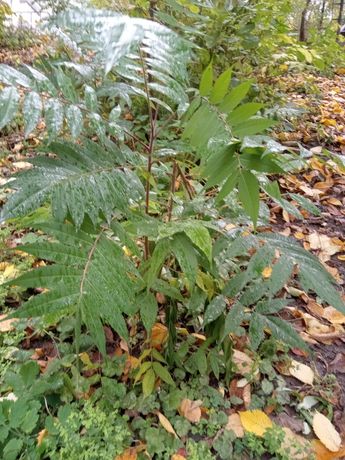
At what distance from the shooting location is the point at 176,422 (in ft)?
4.13

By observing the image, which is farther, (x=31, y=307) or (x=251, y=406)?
(x=251, y=406)

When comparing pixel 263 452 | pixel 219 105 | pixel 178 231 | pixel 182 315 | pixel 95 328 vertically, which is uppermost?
pixel 219 105

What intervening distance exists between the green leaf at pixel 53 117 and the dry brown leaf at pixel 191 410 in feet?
3.11

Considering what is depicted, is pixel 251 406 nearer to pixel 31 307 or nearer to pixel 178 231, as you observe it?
pixel 178 231

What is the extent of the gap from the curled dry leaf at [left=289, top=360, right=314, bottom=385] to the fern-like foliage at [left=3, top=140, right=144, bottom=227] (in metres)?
0.89

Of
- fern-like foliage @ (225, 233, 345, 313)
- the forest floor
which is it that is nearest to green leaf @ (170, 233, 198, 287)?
fern-like foliage @ (225, 233, 345, 313)

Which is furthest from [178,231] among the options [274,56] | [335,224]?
[274,56]

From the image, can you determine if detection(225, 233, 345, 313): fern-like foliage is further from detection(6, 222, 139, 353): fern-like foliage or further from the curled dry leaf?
the curled dry leaf

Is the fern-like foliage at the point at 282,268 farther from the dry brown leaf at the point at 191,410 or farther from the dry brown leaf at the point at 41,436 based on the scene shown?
the dry brown leaf at the point at 41,436

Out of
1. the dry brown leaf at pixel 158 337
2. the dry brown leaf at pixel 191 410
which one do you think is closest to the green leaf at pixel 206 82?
the dry brown leaf at pixel 158 337

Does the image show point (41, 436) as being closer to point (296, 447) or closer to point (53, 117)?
point (296, 447)

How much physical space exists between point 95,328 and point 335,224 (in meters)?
1.83

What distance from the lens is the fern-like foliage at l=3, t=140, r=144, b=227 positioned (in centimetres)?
89

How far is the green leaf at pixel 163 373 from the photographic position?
1.29m
